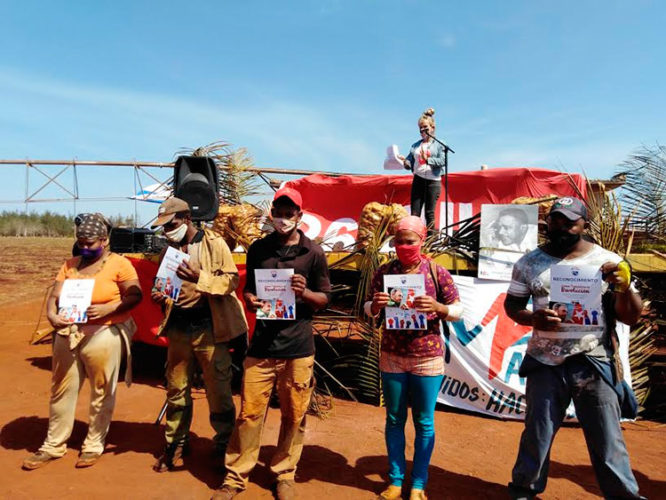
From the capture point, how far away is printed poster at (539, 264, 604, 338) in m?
2.87

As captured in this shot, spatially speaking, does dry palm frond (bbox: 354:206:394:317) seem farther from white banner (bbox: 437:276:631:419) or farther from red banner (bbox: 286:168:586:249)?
A: red banner (bbox: 286:168:586:249)

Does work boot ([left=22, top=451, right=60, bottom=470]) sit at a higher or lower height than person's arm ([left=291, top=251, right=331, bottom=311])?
lower

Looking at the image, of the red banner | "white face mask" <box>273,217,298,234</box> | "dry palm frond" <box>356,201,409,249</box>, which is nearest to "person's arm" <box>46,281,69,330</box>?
"white face mask" <box>273,217,298,234</box>

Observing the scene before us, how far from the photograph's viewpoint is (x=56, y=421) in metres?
4.20

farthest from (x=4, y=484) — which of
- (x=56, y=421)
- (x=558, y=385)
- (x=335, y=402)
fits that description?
(x=558, y=385)

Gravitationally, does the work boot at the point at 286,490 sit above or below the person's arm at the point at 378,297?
below

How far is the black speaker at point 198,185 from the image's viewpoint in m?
4.88

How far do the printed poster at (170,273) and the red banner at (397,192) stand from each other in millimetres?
4324

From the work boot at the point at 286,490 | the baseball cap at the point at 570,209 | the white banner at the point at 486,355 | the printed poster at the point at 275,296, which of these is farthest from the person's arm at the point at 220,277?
the white banner at the point at 486,355

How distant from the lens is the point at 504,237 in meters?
5.47

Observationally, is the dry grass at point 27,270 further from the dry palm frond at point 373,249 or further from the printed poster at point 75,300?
the dry palm frond at point 373,249

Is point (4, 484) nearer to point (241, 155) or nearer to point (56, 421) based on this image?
point (56, 421)

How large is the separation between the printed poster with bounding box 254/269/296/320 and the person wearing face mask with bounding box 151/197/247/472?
524 millimetres

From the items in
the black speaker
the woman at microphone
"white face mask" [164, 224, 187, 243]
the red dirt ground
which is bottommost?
the red dirt ground
